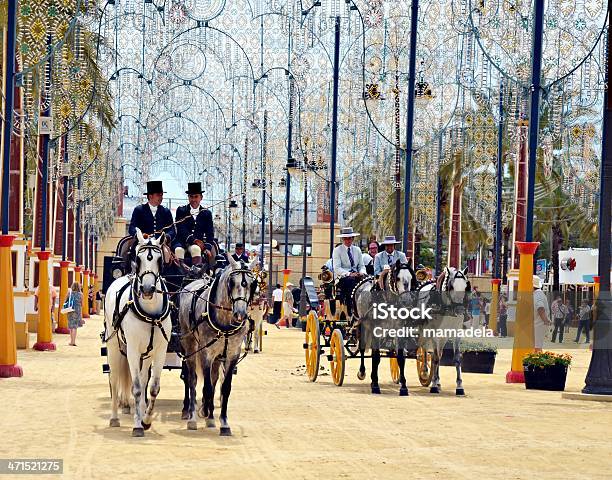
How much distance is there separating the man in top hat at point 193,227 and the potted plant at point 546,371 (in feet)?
24.8

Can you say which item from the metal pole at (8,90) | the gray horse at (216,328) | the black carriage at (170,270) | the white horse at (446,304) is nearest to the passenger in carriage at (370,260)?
the white horse at (446,304)

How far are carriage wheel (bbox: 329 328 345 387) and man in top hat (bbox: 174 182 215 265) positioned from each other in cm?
540

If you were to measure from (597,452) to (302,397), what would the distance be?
23.6 ft

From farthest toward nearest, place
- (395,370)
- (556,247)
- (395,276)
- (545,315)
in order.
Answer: (556,247) → (545,315) → (395,370) → (395,276)

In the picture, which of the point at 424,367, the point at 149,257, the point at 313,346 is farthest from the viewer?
the point at 313,346

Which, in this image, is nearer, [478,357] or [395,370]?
[395,370]

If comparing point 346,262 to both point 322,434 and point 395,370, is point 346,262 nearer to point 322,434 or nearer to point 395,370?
point 395,370

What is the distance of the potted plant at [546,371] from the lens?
2245 cm

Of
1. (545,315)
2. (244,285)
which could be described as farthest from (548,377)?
(244,285)

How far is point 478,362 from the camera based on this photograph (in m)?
27.1

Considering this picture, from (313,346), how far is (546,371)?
410 centimetres

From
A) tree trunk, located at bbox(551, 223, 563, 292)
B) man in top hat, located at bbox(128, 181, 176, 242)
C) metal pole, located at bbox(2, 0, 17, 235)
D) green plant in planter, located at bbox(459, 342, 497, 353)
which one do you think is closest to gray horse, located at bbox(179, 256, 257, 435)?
man in top hat, located at bbox(128, 181, 176, 242)

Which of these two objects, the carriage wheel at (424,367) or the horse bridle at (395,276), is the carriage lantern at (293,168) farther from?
the horse bridle at (395,276)

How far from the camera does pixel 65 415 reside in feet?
54.4
